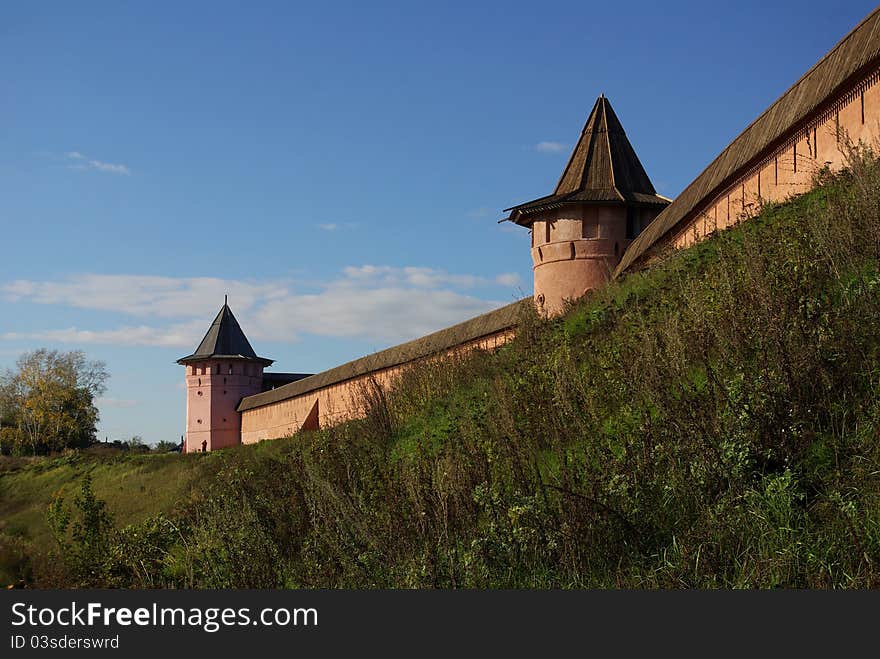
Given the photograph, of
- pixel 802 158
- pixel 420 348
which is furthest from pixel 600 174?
pixel 802 158

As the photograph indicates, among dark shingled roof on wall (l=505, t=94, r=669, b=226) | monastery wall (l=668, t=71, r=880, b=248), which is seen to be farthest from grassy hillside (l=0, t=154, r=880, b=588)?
dark shingled roof on wall (l=505, t=94, r=669, b=226)

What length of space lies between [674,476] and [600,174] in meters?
12.4

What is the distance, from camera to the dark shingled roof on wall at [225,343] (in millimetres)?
39094

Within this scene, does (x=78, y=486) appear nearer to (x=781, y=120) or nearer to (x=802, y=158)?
(x=781, y=120)

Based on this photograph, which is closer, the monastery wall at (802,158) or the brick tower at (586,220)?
the monastery wall at (802,158)

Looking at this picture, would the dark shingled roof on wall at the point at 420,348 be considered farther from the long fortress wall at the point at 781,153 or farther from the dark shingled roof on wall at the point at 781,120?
the dark shingled roof on wall at the point at 781,120

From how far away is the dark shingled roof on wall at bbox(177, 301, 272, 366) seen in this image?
1539 inches

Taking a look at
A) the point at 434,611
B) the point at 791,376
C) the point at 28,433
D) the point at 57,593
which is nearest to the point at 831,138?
the point at 791,376

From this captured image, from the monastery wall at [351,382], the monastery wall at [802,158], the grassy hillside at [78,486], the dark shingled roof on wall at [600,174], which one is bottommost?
the grassy hillside at [78,486]

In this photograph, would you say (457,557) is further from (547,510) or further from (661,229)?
(661,229)

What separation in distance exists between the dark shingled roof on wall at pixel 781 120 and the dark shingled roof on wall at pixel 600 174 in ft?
6.96

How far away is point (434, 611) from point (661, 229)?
10.6m

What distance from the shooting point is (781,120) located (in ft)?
34.0

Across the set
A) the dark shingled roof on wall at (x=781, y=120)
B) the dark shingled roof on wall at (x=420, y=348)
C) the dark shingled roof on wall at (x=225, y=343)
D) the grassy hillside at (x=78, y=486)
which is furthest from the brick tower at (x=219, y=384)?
the dark shingled roof on wall at (x=781, y=120)
